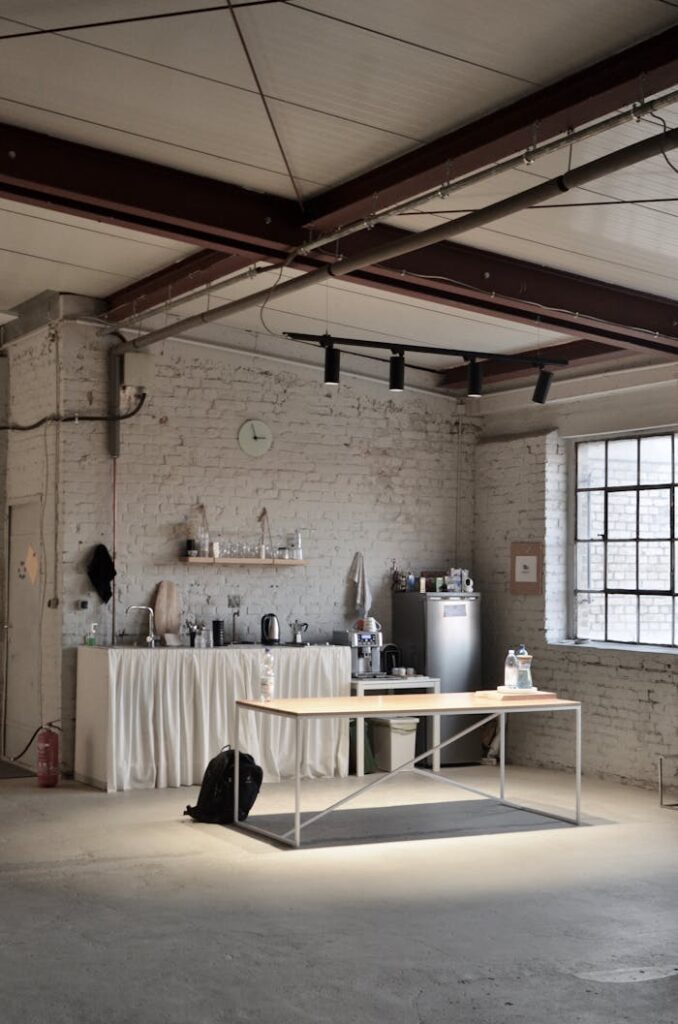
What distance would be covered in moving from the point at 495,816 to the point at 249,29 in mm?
5411

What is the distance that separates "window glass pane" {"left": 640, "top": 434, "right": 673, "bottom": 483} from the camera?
9.89 meters

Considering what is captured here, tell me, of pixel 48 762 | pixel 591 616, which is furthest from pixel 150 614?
pixel 591 616

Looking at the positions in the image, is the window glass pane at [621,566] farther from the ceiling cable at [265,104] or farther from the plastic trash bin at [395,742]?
the ceiling cable at [265,104]

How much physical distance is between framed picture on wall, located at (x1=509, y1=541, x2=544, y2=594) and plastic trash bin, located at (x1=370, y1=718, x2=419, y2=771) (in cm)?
152

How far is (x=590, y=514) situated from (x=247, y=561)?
2.95m

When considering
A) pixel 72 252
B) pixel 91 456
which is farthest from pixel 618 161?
pixel 91 456

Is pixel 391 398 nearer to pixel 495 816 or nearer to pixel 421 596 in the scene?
pixel 421 596

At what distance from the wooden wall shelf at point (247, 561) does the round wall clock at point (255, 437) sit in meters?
0.89

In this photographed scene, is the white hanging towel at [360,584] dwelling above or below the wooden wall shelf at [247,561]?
below

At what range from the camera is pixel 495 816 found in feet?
27.2

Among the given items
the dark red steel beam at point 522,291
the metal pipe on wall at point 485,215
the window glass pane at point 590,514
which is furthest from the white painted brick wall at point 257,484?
the dark red steel beam at point 522,291

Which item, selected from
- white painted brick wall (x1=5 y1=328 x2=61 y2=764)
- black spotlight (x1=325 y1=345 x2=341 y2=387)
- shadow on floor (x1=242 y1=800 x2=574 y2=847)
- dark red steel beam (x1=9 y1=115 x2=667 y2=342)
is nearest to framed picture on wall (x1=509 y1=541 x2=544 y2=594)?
shadow on floor (x1=242 y1=800 x2=574 y2=847)

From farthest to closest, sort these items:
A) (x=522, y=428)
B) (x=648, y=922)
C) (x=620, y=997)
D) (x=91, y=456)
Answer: (x=522, y=428) → (x=91, y=456) → (x=648, y=922) → (x=620, y=997)

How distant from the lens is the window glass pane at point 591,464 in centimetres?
1052
